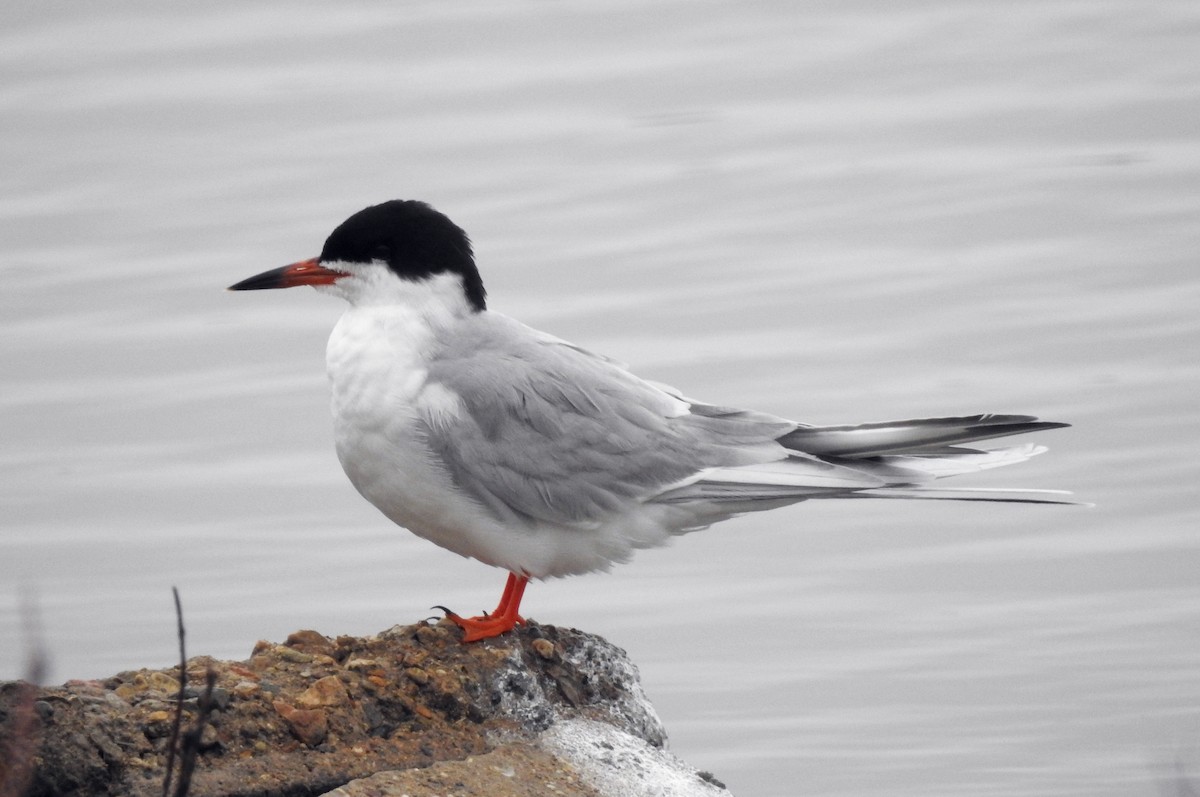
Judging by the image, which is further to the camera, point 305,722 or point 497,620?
point 497,620

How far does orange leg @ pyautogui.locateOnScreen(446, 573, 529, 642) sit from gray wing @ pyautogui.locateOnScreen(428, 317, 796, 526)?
0.64 ft

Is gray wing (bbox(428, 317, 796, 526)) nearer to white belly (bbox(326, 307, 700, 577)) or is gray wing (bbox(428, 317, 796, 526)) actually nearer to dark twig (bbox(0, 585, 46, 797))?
white belly (bbox(326, 307, 700, 577))

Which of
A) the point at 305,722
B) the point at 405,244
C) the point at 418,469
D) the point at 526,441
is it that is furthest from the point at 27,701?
the point at 405,244

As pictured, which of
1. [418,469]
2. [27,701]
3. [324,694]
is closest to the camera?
[27,701]

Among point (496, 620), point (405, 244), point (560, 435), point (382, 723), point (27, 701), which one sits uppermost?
point (405, 244)

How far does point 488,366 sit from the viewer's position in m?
4.68

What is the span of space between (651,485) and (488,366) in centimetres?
53

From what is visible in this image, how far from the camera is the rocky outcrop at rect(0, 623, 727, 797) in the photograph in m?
3.54

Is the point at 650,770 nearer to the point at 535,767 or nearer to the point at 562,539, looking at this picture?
the point at 535,767

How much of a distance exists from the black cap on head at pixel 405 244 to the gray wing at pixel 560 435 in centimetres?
18

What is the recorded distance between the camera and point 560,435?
467cm

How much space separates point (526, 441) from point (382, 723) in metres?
1.00

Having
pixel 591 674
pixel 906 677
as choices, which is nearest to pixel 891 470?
pixel 591 674

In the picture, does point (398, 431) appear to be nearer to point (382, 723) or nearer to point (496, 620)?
point (496, 620)
